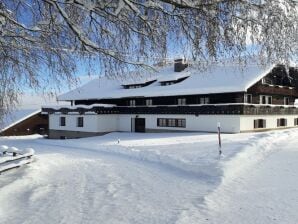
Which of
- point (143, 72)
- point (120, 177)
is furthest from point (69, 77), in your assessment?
point (120, 177)

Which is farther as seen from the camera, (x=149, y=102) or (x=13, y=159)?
(x=149, y=102)

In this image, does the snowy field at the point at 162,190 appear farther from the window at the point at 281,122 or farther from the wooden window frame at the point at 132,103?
the wooden window frame at the point at 132,103

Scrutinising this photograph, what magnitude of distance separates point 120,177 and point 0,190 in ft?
11.7

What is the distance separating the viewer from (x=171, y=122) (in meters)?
38.7

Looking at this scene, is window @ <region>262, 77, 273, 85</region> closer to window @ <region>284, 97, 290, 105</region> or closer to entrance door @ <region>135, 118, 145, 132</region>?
window @ <region>284, 97, 290, 105</region>

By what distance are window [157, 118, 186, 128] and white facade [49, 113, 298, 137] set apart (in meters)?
0.25

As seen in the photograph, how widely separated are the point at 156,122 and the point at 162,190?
96.7 feet

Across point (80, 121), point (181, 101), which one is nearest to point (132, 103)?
point (80, 121)

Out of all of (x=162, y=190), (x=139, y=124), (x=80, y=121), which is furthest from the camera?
(x=80, y=121)

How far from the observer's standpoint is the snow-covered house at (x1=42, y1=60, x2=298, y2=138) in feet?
112

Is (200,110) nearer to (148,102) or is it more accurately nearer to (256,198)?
(148,102)

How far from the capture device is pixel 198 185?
11.2 meters

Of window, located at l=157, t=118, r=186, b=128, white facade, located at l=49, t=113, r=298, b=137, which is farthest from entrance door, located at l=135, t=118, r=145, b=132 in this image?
window, located at l=157, t=118, r=186, b=128

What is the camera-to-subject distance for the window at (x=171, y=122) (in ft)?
124
